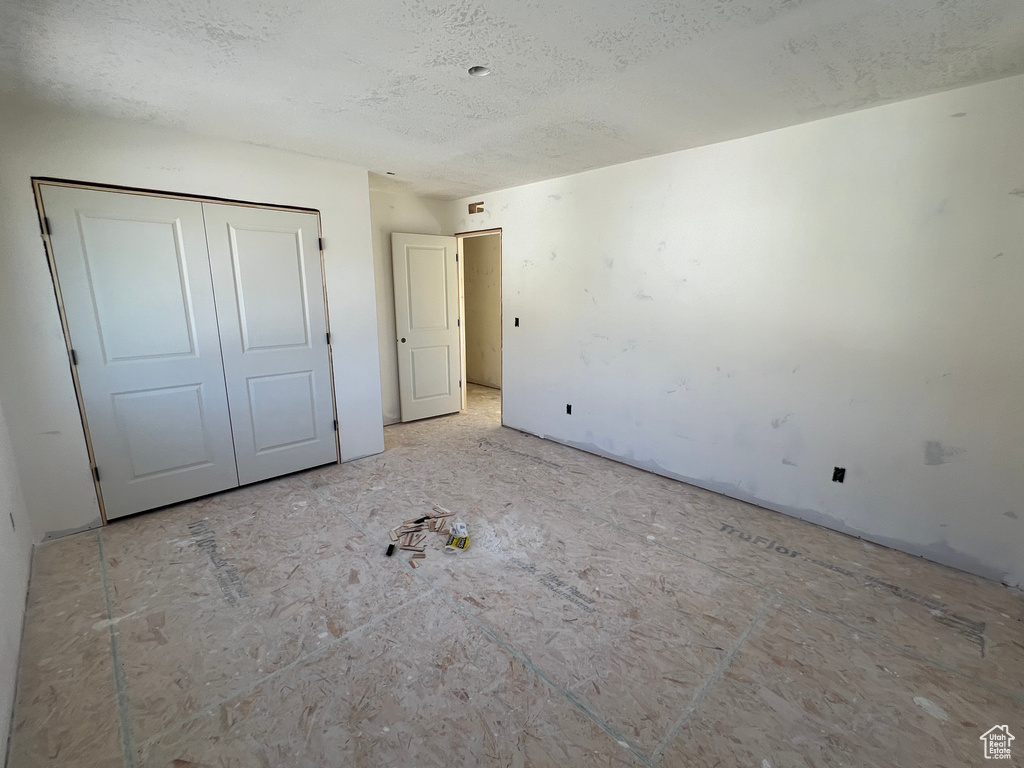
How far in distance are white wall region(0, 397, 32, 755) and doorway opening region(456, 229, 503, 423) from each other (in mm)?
4211

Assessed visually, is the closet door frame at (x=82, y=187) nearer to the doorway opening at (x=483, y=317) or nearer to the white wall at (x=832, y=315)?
the white wall at (x=832, y=315)

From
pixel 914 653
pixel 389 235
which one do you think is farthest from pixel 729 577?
pixel 389 235

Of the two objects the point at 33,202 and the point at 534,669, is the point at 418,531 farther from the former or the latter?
the point at 33,202

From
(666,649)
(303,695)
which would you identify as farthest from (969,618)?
(303,695)

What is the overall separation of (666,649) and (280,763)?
4.82 feet

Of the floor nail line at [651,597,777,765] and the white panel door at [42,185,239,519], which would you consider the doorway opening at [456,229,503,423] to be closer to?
the white panel door at [42,185,239,519]

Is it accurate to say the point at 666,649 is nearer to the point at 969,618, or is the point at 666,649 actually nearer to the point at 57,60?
the point at 969,618

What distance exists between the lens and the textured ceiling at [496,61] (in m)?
1.54

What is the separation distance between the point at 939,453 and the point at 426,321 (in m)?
4.30

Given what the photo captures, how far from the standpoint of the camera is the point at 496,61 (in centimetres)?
187

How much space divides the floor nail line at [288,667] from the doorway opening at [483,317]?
4015mm

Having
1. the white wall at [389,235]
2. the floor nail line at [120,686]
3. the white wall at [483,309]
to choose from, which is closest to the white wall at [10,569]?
the floor nail line at [120,686]

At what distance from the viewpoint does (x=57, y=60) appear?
1859mm

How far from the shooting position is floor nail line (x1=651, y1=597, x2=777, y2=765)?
149cm
